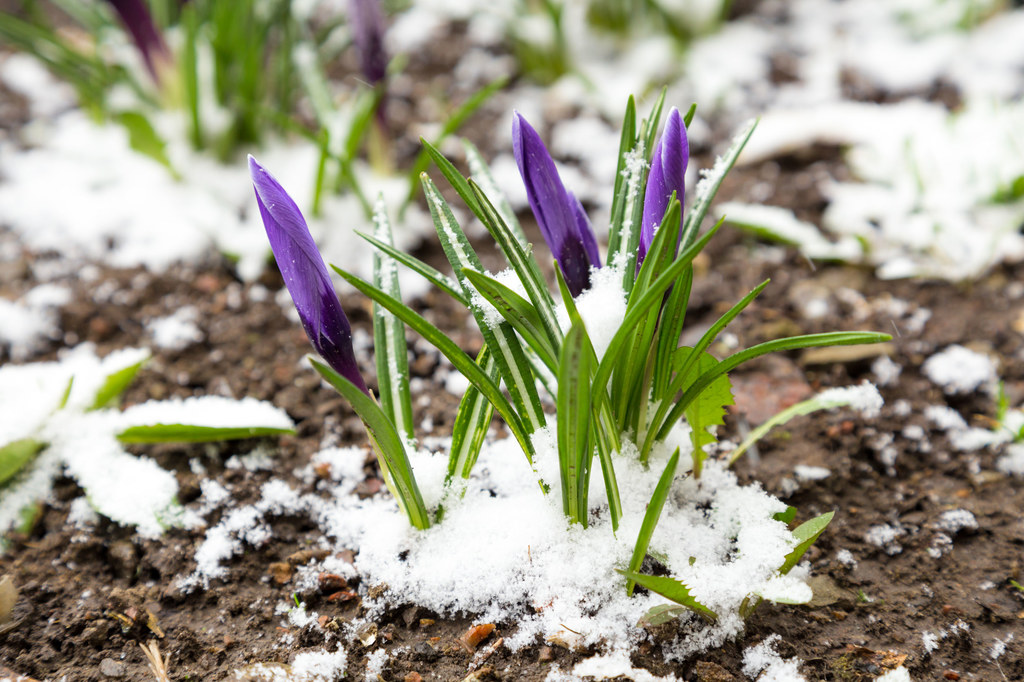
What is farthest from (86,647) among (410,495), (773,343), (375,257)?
(773,343)

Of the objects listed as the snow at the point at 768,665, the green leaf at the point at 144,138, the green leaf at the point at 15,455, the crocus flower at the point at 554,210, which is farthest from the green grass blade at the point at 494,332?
the green leaf at the point at 144,138

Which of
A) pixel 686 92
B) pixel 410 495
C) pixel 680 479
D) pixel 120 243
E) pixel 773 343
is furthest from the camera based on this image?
pixel 686 92

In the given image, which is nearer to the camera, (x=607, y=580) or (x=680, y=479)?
(x=607, y=580)

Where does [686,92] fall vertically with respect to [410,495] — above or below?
above

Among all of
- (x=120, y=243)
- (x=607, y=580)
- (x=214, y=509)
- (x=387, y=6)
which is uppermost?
(x=387, y=6)

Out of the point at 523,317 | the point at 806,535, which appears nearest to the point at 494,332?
the point at 523,317

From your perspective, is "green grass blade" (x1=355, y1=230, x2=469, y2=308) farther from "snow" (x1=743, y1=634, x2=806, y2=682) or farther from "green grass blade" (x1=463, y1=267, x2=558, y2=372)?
"snow" (x1=743, y1=634, x2=806, y2=682)

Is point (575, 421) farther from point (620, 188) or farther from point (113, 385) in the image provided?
point (113, 385)

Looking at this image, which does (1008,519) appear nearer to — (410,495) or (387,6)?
(410,495)
